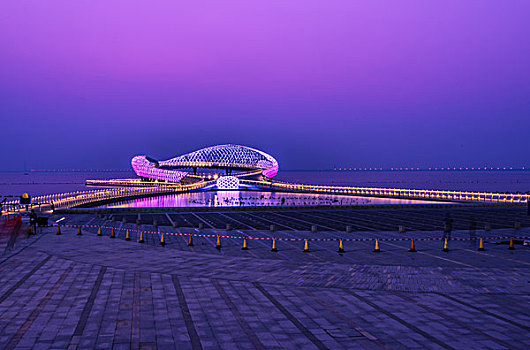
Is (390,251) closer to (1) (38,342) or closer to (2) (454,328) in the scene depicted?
(2) (454,328)

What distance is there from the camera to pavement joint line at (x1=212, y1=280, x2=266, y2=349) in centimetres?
1011

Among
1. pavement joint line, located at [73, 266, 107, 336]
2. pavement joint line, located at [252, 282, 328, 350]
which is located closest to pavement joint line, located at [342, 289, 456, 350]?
pavement joint line, located at [252, 282, 328, 350]

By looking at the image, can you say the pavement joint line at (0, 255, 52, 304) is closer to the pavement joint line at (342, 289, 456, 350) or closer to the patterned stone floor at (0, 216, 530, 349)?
the patterned stone floor at (0, 216, 530, 349)

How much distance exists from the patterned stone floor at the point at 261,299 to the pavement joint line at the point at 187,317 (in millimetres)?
33

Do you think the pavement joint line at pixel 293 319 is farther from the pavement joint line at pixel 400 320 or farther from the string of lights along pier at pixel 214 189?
the string of lights along pier at pixel 214 189

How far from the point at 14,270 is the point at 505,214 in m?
42.3

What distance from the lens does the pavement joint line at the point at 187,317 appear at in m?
10.1

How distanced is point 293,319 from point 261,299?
2.09 m

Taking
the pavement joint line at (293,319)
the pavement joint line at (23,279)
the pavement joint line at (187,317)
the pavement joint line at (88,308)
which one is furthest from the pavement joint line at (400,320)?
the pavement joint line at (23,279)

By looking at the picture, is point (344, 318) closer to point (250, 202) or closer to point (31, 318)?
point (31, 318)

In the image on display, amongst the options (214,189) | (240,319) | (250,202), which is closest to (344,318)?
(240,319)

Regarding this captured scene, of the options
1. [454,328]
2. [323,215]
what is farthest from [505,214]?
[454,328]

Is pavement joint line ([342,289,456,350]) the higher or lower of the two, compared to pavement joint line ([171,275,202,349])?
higher

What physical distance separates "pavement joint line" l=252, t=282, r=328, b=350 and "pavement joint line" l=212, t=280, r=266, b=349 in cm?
119
